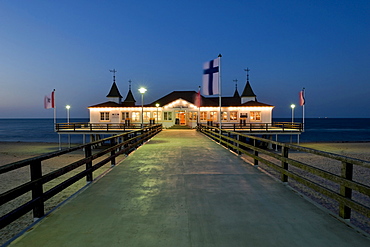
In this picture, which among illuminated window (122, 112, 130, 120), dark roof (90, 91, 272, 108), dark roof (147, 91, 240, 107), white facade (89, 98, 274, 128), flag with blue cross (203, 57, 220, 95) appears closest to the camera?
flag with blue cross (203, 57, 220, 95)

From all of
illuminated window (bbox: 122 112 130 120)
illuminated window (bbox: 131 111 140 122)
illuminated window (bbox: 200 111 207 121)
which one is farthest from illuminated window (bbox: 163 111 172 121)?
illuminated window (bbox: 122 112 130 120)

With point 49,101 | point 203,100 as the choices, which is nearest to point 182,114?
point 203,100

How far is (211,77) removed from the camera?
16.6 metres

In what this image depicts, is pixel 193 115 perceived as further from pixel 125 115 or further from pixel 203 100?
pixel 125 115

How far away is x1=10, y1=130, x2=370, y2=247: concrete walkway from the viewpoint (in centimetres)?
322

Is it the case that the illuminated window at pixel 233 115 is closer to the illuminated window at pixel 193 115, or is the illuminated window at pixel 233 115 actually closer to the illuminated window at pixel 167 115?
the illuminated window at pixel 193 115

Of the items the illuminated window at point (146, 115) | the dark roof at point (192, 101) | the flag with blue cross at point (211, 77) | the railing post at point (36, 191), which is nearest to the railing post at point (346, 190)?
the railing post at point (36, 191)

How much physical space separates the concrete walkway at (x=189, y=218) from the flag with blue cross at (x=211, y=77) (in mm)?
10834

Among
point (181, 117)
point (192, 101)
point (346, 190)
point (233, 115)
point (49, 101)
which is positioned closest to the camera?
point (346, 190)

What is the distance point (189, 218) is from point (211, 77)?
13681 mm

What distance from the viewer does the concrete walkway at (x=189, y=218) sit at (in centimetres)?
322

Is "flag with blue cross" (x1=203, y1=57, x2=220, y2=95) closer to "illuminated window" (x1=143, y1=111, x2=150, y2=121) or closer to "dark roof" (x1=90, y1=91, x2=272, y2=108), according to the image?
"dark roof" (x1=90, y1=91, x2=272, y2=108)

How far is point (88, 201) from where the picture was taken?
4727mm

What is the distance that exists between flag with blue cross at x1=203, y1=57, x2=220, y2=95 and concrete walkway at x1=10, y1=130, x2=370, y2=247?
1083 centimetres
